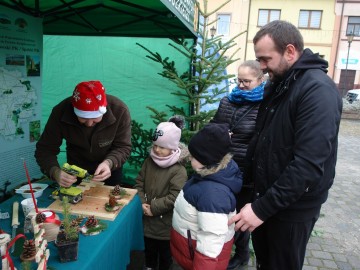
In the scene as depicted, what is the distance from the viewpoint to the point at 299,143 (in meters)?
1.44

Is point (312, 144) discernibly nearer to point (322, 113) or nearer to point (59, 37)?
point (322, 113)

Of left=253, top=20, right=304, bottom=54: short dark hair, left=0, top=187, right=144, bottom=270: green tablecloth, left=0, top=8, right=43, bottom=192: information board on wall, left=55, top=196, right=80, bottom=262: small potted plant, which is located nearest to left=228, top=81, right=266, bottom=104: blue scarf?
left=253, top=20, right=304, bottom=54: short dark hair

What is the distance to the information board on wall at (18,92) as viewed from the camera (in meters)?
2.53

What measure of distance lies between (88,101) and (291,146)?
4.40ft

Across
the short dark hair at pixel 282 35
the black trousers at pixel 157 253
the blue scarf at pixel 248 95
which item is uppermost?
the short dark hair at pixel 282 35

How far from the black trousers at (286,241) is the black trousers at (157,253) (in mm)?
963

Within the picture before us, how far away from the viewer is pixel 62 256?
134 cm

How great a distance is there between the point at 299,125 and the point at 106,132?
149cm

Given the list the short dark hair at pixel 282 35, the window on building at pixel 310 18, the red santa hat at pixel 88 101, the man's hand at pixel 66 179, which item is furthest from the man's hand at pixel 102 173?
the window on building at pixel 310 18

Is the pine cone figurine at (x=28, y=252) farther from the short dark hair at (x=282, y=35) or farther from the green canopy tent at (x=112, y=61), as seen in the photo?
the green canopy tent at (x=112, y=61)

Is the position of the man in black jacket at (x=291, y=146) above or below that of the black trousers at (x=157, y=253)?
above

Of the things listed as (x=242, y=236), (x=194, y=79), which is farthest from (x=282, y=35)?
(x=194, y=79)

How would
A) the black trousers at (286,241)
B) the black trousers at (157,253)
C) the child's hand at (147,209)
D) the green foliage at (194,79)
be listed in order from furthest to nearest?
the green foliage at (194,79) → the black trousers at (157,253) → the child's hand at (147,209) → the black trousers at (286,241)

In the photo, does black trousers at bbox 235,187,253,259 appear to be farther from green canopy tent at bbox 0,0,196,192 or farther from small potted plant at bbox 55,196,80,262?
green canopy tent at bbox 0,0,196,192
